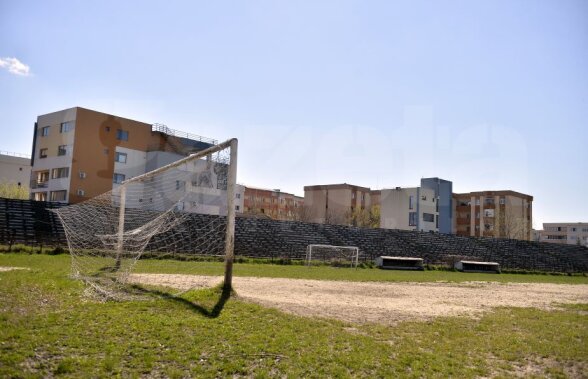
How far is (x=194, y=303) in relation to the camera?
35.3ft

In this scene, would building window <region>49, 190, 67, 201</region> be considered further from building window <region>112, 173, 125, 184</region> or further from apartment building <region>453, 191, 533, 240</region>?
apartment building <region>453, 191, 533, 240</region>

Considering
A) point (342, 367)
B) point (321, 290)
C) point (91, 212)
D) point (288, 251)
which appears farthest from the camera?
point (288, 251)

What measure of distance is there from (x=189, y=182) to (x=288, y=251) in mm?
15378

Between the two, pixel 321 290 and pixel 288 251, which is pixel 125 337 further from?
pixel 288 251

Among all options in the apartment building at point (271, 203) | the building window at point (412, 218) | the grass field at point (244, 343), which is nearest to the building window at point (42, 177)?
the apartment building at point (271, 203)

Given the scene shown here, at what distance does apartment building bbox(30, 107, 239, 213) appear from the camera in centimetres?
4838

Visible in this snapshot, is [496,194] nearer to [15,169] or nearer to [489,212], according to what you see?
[489,212]

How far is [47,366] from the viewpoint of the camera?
6.11m

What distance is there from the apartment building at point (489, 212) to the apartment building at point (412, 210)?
9707 millimetres

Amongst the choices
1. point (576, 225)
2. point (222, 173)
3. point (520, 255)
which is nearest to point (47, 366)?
point (222, 173)

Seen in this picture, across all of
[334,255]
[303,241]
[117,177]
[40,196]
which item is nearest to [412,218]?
[303,241]

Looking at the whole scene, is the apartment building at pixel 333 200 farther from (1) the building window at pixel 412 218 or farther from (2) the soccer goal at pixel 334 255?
(2) the soccer goal at pixel 334 255

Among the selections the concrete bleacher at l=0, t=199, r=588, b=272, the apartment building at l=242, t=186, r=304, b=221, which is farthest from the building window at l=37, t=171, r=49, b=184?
the apartment building at l=242, t=186, r=304, b=221

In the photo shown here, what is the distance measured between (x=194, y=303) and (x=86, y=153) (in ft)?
144
